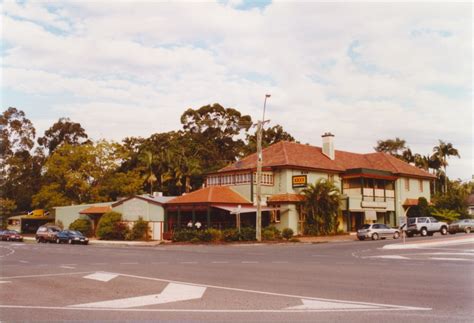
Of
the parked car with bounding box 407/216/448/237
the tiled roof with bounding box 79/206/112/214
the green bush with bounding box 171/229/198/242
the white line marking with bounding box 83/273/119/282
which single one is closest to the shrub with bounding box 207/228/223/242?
the green bush with bounding box 171/229/198/242

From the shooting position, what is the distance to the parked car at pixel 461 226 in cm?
4838

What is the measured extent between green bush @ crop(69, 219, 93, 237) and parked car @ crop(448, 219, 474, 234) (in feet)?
117

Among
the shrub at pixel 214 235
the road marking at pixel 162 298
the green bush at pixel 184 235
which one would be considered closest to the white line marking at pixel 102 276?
the road marking at pixel 162 298

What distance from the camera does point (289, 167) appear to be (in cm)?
4909

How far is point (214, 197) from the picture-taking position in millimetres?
46969

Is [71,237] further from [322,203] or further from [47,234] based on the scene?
[322,203]

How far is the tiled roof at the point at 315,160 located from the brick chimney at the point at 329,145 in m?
0.54

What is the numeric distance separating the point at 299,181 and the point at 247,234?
28.9ft

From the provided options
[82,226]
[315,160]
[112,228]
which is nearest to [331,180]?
[315,160]

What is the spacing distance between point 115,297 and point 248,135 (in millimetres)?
72383

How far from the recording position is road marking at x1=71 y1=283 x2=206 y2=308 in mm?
10430

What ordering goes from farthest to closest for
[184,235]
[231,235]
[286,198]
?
[286,198]
[184,235]
[231,235]

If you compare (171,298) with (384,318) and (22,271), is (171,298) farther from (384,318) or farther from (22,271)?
(22,271)

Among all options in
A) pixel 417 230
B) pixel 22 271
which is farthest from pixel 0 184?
pixel 22 271
